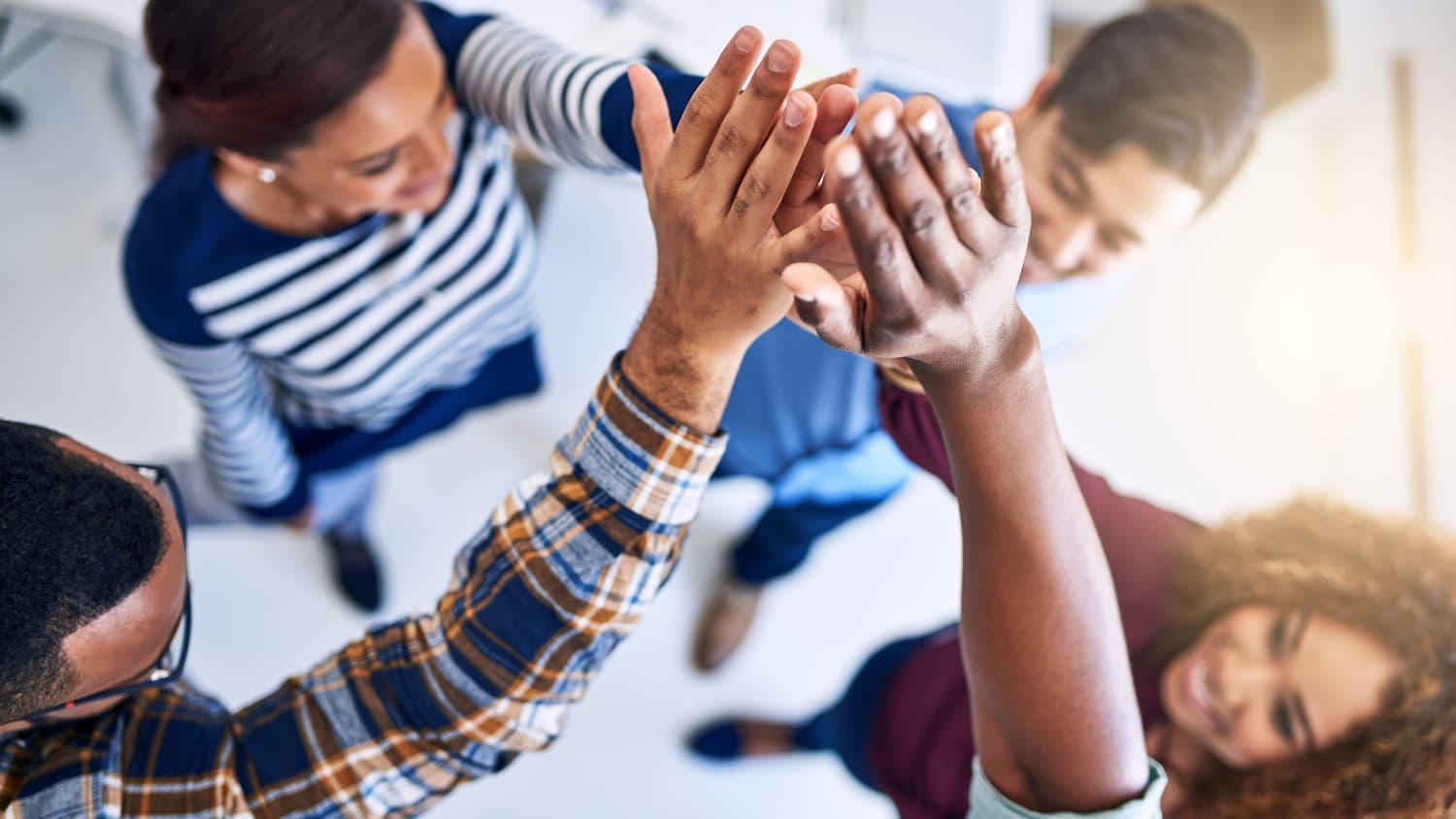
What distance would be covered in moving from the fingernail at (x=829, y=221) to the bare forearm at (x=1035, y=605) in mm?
93

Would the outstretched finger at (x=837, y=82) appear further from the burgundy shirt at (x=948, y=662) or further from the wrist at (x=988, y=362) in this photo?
the burgundy shirt at (x=948, y=662)

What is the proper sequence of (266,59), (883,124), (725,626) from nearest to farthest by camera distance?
(883,124) → (266,59) → (725,626)

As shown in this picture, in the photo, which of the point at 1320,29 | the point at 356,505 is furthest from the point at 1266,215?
the point at 356,505

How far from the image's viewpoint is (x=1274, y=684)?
0.80 metres

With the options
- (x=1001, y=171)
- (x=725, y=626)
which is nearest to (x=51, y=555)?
(x=1001, y=171)

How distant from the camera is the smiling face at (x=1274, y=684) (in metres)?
0.78

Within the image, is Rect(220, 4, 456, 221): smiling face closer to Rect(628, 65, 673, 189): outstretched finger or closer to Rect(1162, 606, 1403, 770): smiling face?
Rect(628, 65, 673, 189): outstretched finger

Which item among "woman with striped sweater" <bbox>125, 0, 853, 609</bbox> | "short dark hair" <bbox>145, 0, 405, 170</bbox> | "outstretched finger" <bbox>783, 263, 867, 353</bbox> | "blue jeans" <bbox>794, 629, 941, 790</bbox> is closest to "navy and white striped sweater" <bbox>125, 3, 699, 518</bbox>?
"woman with striped sweater" <bbox>125, 0, 853, 609</bbox>

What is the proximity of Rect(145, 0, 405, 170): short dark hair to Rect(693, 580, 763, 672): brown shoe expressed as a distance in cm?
120

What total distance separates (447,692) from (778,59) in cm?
47

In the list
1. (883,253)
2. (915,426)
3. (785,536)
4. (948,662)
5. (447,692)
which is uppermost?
(883,253)

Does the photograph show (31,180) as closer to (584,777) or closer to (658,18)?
(658,18)

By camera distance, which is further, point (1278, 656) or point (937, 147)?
point (1278, 656)

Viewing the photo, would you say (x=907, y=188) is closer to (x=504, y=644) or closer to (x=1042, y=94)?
(x=504, y=644)
